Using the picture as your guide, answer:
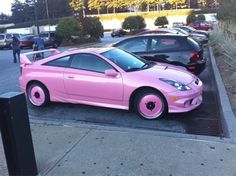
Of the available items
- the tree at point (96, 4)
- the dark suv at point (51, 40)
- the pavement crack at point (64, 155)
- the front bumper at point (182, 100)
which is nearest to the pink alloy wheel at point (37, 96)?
the pavement crack at point (64, 155)

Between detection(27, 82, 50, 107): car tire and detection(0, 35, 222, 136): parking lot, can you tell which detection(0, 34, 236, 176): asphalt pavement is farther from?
detection(27, 82, 50, 107): car tire

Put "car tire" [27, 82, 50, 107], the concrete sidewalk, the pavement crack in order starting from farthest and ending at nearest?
"car tire" [27, 82, 50, 107] → the pavement crack → the concrete sidewalk

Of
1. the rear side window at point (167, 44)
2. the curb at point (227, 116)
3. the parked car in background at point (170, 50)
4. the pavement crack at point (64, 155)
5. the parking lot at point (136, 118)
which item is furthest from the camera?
the rear side window at point (167, 44)

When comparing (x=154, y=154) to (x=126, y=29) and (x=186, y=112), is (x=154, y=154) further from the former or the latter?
(x=126, y=29)

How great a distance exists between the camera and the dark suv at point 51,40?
3556 cm

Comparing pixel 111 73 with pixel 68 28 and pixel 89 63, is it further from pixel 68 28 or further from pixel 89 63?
pixel 68 28

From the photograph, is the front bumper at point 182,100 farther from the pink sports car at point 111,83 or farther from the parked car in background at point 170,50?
the parked car in background at point 170,50

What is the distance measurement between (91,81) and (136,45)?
3.52 metres

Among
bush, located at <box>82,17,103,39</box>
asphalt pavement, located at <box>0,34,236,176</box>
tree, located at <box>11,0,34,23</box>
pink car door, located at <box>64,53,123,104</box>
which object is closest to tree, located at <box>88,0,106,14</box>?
tree, located at <box>11,0,34,23</box>

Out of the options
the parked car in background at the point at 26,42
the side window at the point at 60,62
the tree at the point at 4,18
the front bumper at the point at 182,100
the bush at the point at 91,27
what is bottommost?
the tree at the point at 4,18

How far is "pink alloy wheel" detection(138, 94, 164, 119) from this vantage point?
7.29 meters

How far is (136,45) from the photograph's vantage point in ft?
35.9

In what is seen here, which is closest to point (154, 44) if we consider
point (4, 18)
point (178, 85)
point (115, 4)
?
point (178, 85)

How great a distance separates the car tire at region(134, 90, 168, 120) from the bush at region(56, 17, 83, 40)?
29185 millimetres
